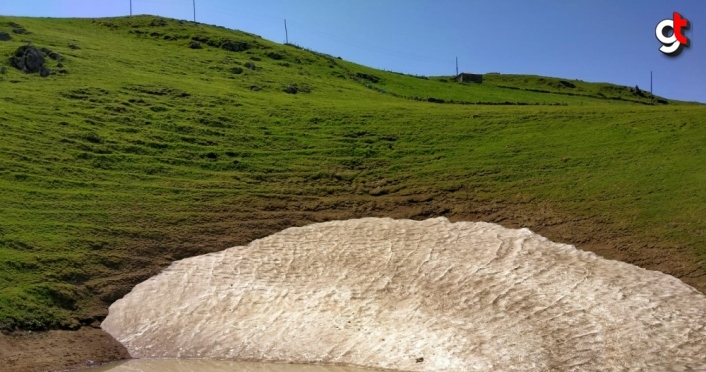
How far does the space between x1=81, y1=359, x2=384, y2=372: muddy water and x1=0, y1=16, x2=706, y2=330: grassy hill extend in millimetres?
2884

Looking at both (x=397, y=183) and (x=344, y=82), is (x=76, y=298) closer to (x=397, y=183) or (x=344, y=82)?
(x=397, y=183)

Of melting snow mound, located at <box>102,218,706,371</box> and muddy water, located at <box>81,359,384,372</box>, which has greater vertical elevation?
melting snow mound, located at <box>102,218,706,371</box>

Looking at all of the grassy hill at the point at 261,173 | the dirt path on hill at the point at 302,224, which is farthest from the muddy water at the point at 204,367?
the grassy hill at the point at 261,173

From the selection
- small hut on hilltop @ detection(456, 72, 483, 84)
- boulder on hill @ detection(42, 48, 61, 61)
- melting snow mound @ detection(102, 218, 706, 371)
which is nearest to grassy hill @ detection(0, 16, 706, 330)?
boulder on hill @ detection(42, 48, 61, 61)

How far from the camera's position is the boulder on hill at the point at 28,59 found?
137 feet

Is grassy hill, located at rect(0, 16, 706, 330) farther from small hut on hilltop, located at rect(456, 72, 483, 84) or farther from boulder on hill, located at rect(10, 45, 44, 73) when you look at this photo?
small hut on hilltop, located at rect(456, 72, 483, 84)

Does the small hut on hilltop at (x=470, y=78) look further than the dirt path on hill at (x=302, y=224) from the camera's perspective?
Yes

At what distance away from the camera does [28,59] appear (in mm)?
42000

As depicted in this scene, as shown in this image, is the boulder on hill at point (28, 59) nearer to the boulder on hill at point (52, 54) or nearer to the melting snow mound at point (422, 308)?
the boulder on hill at point (52, 54)

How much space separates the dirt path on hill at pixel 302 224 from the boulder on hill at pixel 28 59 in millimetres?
20724

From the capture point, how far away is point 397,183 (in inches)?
1223

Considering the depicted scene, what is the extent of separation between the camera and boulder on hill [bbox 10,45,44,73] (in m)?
41.8

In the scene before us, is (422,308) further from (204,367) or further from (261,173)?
(261,173)

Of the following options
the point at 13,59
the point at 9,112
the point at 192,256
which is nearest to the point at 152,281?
the point at 192,256
